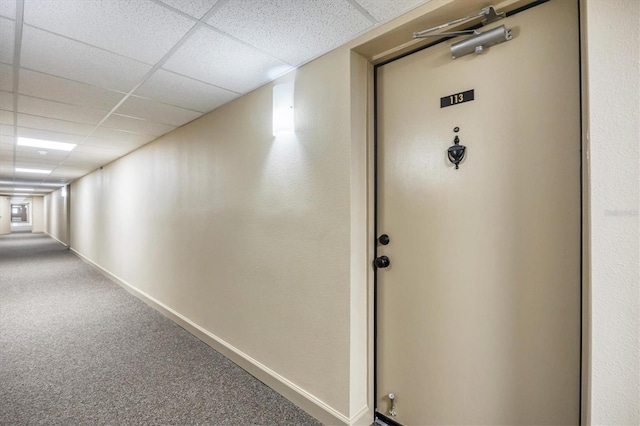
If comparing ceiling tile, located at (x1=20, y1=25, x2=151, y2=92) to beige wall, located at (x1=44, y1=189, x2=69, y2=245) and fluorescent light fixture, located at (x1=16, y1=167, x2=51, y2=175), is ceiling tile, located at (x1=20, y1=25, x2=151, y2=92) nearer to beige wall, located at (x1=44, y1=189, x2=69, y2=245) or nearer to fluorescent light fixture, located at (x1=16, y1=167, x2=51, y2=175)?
fluorescent light fixture, located at (x1=16, y1=167, x2=51, y2=175)

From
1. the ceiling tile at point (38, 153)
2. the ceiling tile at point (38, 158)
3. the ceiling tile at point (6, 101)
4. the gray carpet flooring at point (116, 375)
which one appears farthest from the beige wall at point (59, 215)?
the ceiling tile at point (6, 101)

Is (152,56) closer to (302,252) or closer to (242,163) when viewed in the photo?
(242,163)

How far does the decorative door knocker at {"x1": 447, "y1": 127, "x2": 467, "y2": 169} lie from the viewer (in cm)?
152

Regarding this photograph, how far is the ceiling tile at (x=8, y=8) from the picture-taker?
1.39 metres

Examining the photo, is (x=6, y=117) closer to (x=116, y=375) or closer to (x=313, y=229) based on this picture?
(x=116, y=375)

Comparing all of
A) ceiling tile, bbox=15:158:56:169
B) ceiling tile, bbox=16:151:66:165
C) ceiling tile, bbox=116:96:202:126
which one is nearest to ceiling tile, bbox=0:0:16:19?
ceiling tile, bbox=116:96:202:126

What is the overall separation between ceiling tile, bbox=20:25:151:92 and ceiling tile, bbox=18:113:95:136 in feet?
4.69

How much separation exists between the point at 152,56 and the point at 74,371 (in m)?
2.68

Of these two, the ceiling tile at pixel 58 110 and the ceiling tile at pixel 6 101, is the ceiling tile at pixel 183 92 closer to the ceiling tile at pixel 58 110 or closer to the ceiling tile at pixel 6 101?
the ceiling tile at pixel 58 110

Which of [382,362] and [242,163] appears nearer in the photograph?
[382,362]

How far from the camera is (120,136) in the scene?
12.7ft

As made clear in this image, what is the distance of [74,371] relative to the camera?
2443 mm

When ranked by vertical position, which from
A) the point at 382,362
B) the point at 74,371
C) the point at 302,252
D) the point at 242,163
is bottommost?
the point at 74,371

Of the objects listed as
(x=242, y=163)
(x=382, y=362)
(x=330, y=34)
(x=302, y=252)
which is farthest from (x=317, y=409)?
(x=330, y=34)
